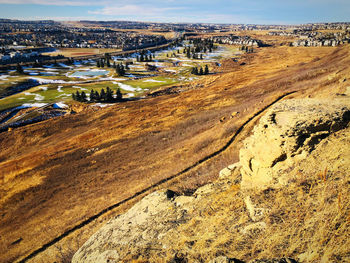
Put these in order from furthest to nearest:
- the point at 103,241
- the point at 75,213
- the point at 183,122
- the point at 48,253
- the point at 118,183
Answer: the point at 183,122 < the point at 118,183 < the point at 75,213 < the point at 48,253 < the point at 103,241

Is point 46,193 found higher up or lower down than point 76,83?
lower down

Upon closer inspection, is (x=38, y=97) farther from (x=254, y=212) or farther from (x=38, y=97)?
(x=254, y=212)

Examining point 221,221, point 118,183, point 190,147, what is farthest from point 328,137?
point 118,183

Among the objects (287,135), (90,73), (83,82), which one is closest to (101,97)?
(83,82)

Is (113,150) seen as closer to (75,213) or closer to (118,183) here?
(118,183)

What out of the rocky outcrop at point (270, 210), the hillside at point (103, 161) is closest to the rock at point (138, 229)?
the rocky outcrop at point (270, 210)

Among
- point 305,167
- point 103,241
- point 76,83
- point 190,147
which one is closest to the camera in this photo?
point 305,167

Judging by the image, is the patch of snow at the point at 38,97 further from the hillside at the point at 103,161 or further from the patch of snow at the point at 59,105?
the hillside at the point at 103,161
